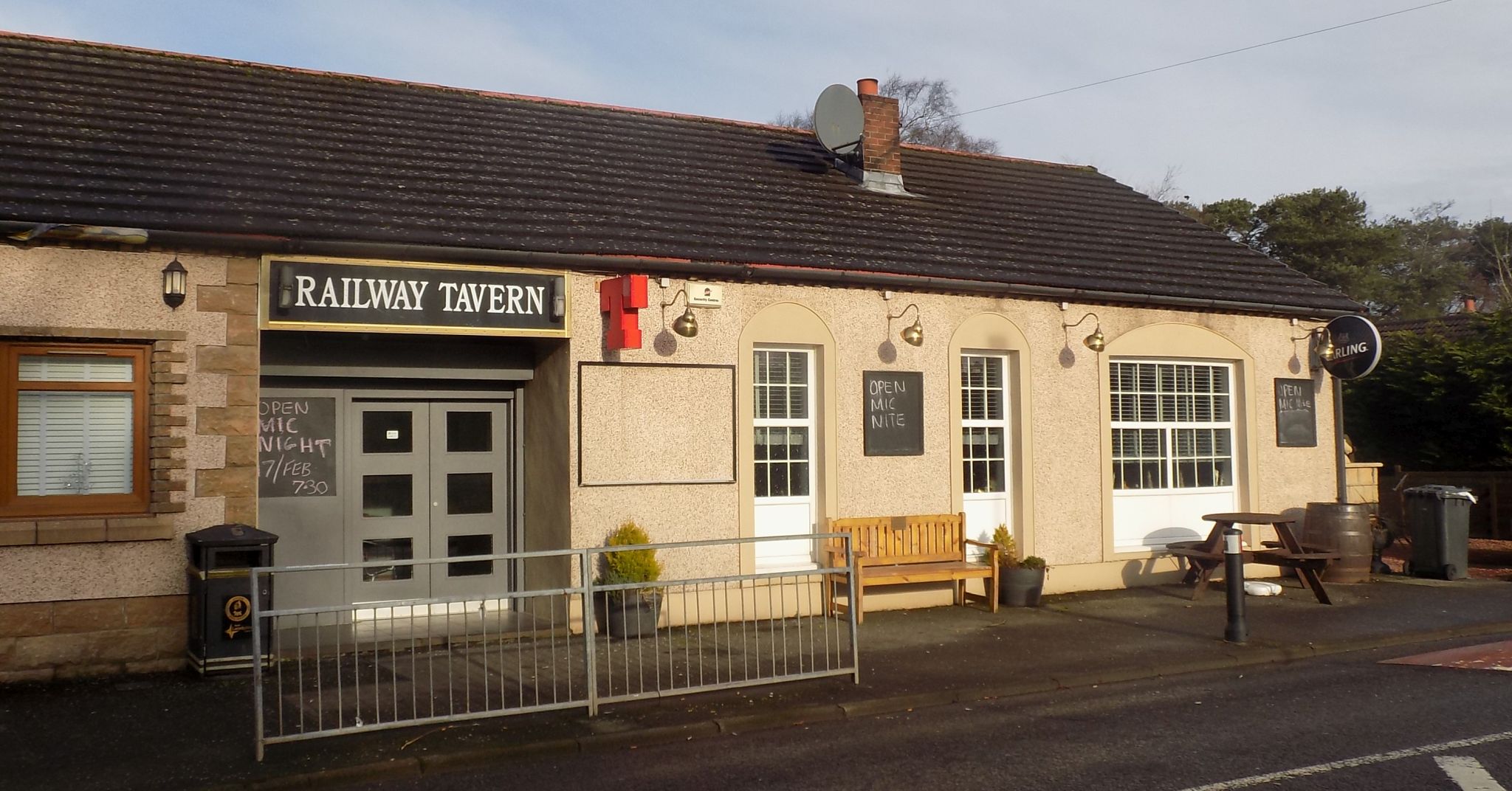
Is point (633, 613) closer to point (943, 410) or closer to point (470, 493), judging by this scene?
point (470, 493)

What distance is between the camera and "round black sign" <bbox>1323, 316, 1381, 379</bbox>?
44.6 feet

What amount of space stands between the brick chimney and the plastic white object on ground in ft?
20.0

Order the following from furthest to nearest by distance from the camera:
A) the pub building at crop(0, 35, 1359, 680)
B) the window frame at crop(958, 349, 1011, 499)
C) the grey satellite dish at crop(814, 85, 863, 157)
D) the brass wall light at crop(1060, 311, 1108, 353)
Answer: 1. the grey satellite dish at crop(814, 85, 863, 157)
2. the brass wall light at crop(1060, 311, 1108, 353)
3. the window frame at crop(958, 349, 1011, 499)
4. the pub building at crop(0, 35, 1359, 680)

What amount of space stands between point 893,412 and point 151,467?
6686mm

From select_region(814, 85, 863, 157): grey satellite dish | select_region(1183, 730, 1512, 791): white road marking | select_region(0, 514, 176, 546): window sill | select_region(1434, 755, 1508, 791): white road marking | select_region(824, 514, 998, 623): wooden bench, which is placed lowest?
select_region(1183, 730, 1512, 791): white road marking

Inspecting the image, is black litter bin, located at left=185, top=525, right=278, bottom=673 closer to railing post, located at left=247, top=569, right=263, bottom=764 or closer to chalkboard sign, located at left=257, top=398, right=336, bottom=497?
chalkboard sign, located at left=257, top=398, right=336, bottom=497

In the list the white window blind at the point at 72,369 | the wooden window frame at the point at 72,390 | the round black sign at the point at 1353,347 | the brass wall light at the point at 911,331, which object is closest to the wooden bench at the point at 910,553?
the brass wall light at the point at 911,331

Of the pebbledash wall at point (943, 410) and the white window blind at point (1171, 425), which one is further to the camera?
the white window blind at point (1171, 425)

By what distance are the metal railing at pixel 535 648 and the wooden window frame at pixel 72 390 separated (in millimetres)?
1291

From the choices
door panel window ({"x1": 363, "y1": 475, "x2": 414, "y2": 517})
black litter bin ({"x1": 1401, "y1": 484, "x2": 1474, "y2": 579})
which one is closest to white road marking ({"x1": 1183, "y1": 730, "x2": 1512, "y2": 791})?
Answer: door panel window ({"x1": 363, "y1": 475, "x2": 414, "y2": 517})

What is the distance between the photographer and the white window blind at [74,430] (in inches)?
341

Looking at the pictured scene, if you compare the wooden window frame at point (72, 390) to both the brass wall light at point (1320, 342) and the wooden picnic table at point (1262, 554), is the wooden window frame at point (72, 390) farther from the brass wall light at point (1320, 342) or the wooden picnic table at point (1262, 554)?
the brass wall light at point (1320, 342)

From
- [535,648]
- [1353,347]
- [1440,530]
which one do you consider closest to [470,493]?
[535,648]

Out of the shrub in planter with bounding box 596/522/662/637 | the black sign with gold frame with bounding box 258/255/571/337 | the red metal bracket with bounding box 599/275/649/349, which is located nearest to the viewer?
the black sign with gold frame with bounding box 258/255/571/337
